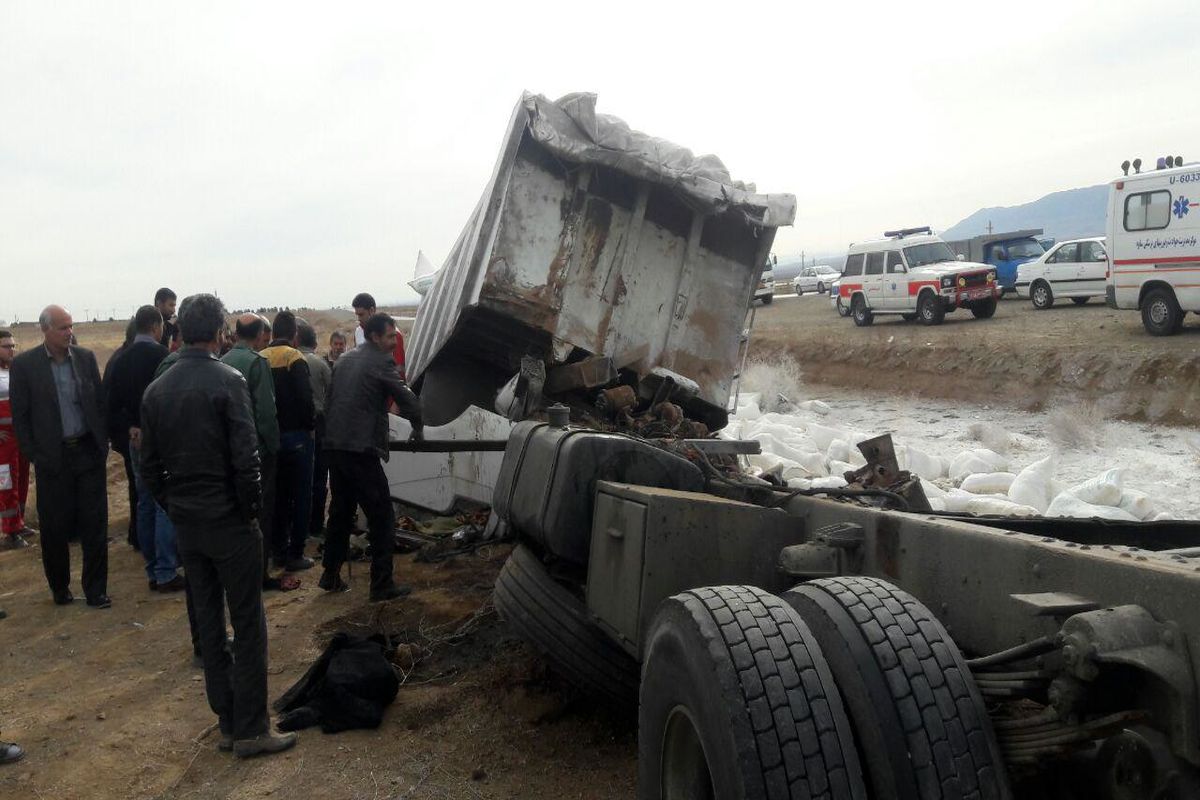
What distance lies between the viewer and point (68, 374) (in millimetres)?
6152

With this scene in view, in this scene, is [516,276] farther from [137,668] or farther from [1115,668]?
[1115,668]

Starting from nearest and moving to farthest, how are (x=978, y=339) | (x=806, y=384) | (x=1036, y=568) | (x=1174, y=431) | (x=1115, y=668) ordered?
(x=1115, y=668) < (x=1036, y=568) < (x=1174, y=431) < (x=978, y=339) < (x=806, y=384)

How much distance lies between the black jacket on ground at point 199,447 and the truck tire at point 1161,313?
46.0ft

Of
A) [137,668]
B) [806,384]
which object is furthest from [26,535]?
[806,384]

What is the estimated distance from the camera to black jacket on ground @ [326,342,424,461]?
233 inches

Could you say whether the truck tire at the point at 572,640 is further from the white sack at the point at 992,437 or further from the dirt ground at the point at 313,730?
the white sack at the point at 992,437

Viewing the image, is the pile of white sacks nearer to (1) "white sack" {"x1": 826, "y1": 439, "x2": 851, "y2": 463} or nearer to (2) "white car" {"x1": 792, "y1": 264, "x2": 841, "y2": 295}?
(1) "white sack" {"x1": 826, "y1": 439, "x2": 851, "y2": 463}

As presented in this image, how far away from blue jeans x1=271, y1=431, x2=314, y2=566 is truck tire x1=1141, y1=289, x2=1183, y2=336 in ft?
41.1

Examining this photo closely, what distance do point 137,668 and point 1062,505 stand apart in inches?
206

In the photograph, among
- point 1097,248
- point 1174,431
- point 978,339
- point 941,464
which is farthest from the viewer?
point 1097,248

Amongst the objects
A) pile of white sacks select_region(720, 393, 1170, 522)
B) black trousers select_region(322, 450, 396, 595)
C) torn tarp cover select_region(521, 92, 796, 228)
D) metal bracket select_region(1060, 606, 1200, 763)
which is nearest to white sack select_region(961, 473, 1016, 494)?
pile of white sacks select_region(720, 393, 1170, 522)

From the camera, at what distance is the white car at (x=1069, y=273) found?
19.6m

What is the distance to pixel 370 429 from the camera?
595 cm

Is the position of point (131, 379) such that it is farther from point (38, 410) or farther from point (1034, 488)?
point (1034, 488)
